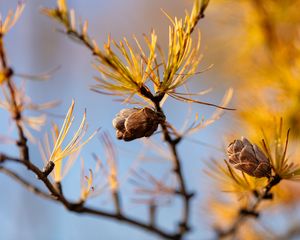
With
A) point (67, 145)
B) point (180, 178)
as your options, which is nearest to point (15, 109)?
point (67, 145)

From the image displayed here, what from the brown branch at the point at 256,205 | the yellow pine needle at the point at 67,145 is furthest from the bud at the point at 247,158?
the yellow pine needle at the point at 67,145

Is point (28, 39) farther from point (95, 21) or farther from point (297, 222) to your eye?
point (297, 222)

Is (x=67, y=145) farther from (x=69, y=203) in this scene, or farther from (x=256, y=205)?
(x=256, y=205)

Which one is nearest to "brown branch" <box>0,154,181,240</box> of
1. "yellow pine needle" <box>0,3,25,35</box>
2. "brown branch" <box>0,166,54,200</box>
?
"brown branch" <box>0,166,54,200</box>

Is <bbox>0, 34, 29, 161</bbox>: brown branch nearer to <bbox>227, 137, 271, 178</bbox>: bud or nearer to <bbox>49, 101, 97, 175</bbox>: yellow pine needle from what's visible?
<bbox>49, 101, 97, 175</bbox>: yellow pine needle

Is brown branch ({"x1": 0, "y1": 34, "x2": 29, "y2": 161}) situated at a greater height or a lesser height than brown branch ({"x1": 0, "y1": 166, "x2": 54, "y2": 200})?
greater

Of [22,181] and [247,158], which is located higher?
[247,158]

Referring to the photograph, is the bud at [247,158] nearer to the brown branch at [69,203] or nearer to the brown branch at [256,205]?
the brown branch at [256,205]
